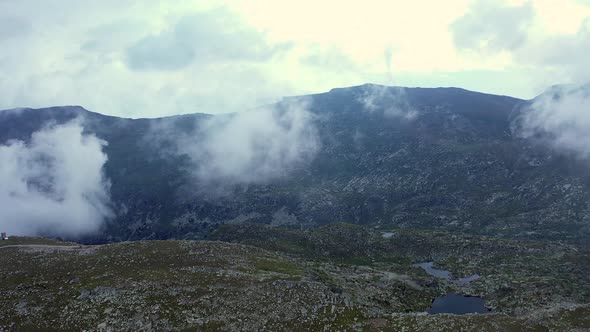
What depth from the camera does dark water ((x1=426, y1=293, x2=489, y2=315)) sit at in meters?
111

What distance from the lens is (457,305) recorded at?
11788 centimetres

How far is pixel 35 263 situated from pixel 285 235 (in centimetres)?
10538

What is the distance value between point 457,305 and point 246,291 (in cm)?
5619

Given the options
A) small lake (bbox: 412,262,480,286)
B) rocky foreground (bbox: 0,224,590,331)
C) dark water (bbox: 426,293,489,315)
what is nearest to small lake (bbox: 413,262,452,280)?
small lake (bbox: 412,262,480,286)

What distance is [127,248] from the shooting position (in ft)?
401

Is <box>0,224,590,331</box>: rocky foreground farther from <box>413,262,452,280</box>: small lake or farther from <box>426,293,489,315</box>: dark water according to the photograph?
<box>413,262,452,280</box>: small lake

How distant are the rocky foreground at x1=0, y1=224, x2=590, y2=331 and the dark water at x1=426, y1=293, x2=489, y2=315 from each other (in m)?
2.50

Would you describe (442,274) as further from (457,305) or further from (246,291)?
(246,291)

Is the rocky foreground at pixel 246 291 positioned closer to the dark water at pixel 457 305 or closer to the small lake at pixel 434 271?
the dark water at pixel 457 305

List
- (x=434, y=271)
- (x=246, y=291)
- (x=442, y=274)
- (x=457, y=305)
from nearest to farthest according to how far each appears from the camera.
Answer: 1. (x=246, y=291)
2. (x=457, y=305)
3. (x=442, y=274)
4. (x=434, y=271)

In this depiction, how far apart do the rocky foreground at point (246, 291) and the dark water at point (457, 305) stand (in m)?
2.50

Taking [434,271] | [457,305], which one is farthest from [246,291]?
[434,271]

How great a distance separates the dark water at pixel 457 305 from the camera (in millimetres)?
111250

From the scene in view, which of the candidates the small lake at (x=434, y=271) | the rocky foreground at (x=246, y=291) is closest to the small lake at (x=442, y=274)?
the small lake at (x=434, y=271)
